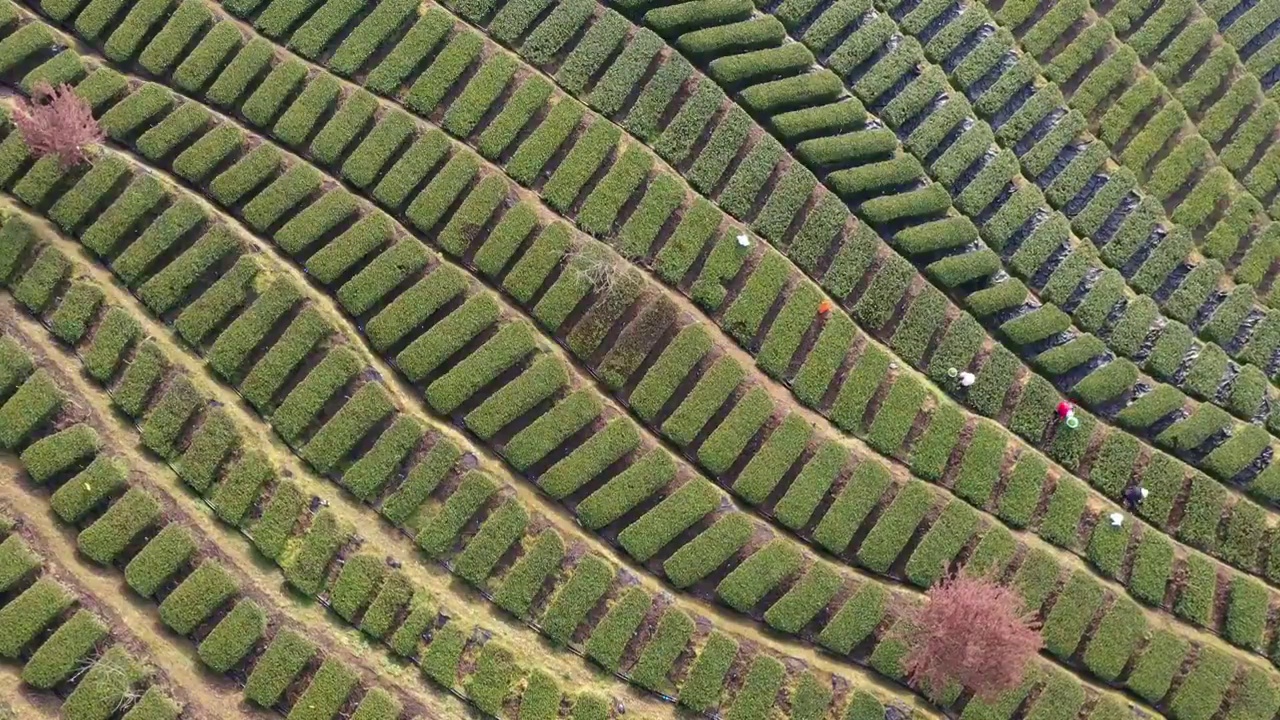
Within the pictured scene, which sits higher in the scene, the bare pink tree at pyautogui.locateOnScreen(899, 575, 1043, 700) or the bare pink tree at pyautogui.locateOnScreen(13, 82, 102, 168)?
the bare pink tree at pyautogui.locateOnScreen(899, 575, 1043, 700)

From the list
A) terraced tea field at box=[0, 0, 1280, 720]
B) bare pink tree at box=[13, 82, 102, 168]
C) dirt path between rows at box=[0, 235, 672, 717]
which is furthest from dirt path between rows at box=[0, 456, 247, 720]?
bare pink tree at box=[13, 82, 102, 168]

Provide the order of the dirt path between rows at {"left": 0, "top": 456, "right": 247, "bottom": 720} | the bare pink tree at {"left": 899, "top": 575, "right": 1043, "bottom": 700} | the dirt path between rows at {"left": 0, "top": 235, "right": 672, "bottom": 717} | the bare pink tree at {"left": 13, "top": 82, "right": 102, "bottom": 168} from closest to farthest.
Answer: the bare pink tree at {"left": 899, "top": 575, "right": 1043, "bottom": 700} < the dirt path between rows at {"left": 0, "top": 456, "right": 247, "bottom": 720} < the dirt path between rows at {"left": 0, "top": 235, "right": 672, "bottom": 717} < the bare pink tree at {"left": 13, "top": 82, "right": 102, "bottom": 168}

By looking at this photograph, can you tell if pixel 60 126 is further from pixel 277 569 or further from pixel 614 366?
pixel 614 366

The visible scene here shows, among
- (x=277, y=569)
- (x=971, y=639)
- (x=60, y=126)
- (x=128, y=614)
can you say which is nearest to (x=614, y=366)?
(x=277, y=569)

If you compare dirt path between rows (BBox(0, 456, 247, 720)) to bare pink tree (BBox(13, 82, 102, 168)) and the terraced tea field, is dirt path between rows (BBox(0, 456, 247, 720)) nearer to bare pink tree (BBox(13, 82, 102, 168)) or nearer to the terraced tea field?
the terraced tea field

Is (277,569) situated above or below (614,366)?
below

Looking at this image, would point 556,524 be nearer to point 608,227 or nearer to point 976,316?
point 608,227
